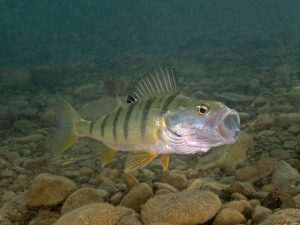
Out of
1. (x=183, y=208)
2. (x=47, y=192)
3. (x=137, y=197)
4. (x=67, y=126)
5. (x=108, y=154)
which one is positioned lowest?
(x=47, y=192)

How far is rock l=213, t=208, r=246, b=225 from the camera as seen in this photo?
3.57 meters

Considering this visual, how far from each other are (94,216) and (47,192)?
1.17 metres

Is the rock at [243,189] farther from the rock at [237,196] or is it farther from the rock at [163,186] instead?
the rock at [163,186]

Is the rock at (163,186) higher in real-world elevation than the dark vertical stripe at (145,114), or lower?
lower

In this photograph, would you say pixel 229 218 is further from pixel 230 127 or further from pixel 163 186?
Answer: pixel 163 186

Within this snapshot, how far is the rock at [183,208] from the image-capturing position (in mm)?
3549

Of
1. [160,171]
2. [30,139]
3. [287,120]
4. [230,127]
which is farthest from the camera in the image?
[30,139]

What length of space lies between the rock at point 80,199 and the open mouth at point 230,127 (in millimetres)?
1711

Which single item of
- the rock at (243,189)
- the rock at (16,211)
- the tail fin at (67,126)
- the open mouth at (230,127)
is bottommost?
the rock at (16,211)

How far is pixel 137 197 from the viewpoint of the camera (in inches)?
169

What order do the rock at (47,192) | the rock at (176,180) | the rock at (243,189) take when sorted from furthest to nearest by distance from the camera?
the rock at (176,180) < the rock at (47,192) < the rock at (243,189)

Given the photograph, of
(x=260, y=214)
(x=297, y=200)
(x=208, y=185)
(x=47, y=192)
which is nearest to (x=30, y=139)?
(x=47, y=192)

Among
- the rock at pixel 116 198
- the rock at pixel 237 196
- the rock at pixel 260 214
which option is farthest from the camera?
the rock at pixel 116 198

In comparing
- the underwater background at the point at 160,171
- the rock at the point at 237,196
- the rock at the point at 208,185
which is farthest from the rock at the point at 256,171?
the rock at the point at 237,196
